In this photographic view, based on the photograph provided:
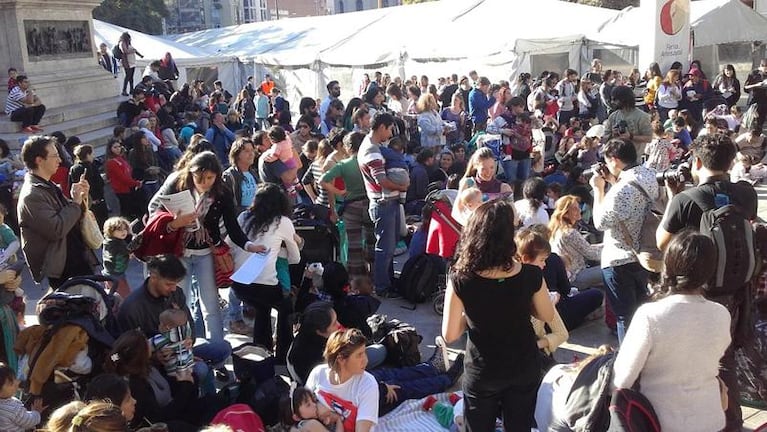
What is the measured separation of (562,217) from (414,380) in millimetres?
1852

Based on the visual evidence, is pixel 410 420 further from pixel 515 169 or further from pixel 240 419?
pixel 515 169

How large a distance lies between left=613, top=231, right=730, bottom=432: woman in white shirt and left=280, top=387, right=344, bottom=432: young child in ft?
5.02

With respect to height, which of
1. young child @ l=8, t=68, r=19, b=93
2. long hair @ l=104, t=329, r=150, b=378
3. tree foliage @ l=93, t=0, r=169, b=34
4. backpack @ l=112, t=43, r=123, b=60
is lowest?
long hair @ l=104, t=329, r=150, b=378

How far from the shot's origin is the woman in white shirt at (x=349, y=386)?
393 centimetres

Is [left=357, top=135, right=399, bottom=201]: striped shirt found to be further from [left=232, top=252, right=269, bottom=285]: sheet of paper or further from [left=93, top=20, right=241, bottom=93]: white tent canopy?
[left=93, top=20, right=241, bottom=93]: white tent canopy

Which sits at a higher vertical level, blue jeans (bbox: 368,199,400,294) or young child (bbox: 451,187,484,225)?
young child (bbox: 451,187,484,225)

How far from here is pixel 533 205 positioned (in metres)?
6.41

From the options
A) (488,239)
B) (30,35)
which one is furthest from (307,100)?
(488,239)

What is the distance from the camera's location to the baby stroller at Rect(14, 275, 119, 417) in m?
4.05

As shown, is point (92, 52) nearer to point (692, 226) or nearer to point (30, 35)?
point (30, 35)

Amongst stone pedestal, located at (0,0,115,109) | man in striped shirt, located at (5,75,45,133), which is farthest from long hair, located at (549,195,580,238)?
stone pedestal, located at (0,0,115,109)

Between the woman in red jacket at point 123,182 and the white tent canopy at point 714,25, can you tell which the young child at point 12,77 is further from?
the white tent canopy at point 714,25

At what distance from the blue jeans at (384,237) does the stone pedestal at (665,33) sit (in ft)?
40.6

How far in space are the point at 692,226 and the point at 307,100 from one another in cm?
830
